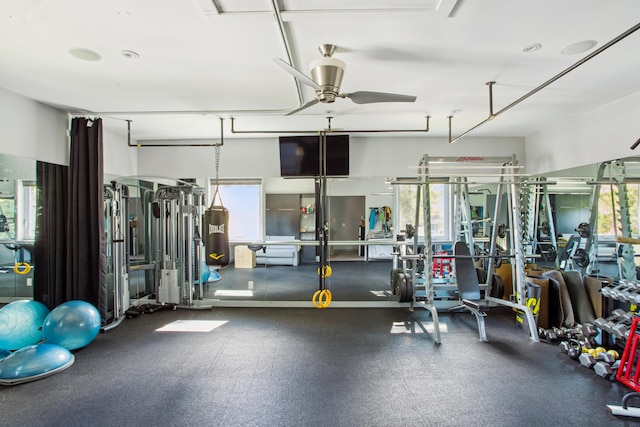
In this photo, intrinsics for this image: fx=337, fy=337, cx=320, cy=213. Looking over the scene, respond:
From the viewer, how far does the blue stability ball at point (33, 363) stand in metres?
2.86

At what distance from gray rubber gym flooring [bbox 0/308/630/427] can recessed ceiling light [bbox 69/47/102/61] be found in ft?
8.93

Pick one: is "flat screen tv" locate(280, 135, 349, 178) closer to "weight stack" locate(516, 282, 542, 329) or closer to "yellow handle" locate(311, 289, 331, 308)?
"yellow handle" locate(311, 289, 331, 308)

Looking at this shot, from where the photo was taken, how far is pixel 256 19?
86.1 inches

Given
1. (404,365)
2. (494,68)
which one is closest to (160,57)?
(494,68)

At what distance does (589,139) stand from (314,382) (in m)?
4.37

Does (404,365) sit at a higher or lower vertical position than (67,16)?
lower

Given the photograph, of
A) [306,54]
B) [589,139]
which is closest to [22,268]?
[306,54]

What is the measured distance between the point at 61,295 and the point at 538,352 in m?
5.59

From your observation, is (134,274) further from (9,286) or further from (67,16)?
(67,16)

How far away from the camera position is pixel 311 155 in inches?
207

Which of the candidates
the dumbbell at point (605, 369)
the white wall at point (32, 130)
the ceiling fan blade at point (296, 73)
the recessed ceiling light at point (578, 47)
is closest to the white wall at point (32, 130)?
the white wall at point (32, 130)

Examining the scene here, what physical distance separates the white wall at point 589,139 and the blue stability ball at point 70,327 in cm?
609

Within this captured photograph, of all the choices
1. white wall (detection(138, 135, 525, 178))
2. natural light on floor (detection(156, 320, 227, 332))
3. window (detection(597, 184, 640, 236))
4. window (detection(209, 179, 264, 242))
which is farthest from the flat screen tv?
window (detection(597, 184, 640, 236))

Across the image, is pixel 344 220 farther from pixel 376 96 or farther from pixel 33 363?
pixel 33 363
